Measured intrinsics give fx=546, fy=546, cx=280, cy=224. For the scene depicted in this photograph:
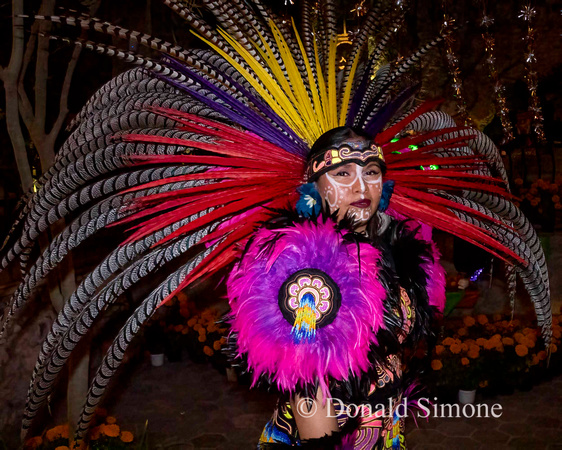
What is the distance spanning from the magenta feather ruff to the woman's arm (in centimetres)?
7

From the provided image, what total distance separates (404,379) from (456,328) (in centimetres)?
353

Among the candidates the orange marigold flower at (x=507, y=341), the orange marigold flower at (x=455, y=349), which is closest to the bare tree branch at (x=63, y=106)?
the orange marigold flower at (x=455, y=349)

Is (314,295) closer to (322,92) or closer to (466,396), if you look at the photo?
(322,92)

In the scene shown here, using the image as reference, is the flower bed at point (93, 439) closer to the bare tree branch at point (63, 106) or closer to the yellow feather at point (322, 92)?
the bare tree branch at point (63, 106)

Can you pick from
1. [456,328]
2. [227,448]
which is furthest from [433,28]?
[227,448]

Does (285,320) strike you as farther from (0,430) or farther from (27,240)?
(0,430)

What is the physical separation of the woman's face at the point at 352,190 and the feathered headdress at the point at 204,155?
133 mm

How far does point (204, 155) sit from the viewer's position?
1907mm

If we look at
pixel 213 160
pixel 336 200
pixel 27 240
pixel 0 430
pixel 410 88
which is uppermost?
pixel 410 88

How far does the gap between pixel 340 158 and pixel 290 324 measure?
1.85ft

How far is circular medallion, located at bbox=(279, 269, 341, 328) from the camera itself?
1.50 m

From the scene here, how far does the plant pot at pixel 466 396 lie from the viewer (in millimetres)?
4688

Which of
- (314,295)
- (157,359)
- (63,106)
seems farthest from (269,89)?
(157,359)

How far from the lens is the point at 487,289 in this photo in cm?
722
